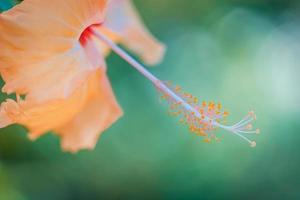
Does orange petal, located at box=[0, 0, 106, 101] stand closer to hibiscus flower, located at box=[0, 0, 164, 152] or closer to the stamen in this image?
hibiscus flower, located at box=[0, 0, 164, 152]

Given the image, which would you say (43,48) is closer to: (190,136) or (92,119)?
(92,119)

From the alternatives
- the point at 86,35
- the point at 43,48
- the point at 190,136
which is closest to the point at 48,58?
the point at 43,48

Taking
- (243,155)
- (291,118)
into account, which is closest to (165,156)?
(243,155)

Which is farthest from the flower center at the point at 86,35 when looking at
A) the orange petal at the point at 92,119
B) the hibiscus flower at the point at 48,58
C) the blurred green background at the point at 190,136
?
the blurred green background at the point at 190,136

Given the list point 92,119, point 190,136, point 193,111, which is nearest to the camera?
point 193,111

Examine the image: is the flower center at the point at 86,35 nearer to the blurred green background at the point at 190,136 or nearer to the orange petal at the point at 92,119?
the orange petal at the point at 92,119

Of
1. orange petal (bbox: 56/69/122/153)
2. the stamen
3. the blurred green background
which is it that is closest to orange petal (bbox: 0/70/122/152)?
orange petal (bbox: 56/69/122/153)
